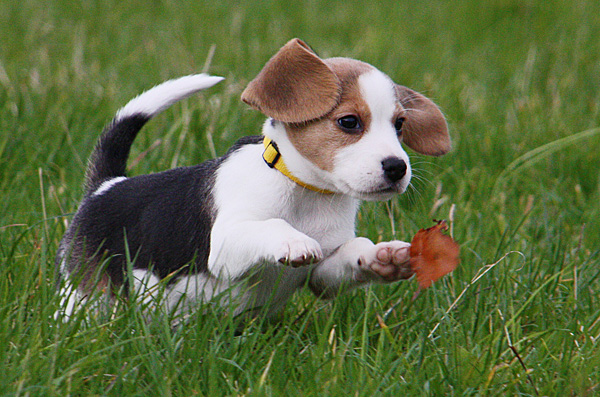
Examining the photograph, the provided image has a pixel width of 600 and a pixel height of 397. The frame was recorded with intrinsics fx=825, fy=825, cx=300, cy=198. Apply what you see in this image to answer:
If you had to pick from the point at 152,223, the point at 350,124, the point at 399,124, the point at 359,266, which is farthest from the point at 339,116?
the point at 152,223

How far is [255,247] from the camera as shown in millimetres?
2793

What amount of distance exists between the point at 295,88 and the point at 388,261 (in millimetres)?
705

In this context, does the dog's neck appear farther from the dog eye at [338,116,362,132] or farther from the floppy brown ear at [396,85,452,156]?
the floppy brown ear at [396,85,452,156]

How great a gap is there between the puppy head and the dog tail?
2.18 ft

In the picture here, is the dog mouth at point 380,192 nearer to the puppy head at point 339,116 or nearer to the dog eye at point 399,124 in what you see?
the puppy head at point 339,116

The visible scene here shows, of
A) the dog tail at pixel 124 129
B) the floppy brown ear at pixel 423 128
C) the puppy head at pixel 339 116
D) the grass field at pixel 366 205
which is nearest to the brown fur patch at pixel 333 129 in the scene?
the puppy head at pixel 339 116

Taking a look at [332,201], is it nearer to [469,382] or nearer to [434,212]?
[469,382]

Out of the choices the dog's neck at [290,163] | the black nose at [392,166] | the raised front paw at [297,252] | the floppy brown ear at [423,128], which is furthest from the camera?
the floppy brown ear at [423,128]

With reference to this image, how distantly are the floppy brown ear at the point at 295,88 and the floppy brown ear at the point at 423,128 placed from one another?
50 centimetres

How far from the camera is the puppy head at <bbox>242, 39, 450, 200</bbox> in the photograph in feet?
9.36

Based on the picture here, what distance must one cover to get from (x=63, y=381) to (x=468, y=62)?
586cm

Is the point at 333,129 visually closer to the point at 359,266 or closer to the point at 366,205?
the point at 359,266

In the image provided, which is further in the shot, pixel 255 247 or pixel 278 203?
pixel 278 203

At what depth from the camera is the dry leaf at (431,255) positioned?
112 inches
